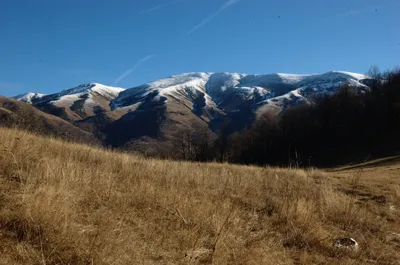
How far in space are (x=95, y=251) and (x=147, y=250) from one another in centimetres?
64

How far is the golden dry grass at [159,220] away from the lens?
3.56m

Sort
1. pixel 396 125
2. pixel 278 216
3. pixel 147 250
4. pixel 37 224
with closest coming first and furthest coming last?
pixel 37 224
pixel 147 250
pixel 278 216
pixel 396 125

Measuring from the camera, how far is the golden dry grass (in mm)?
3559

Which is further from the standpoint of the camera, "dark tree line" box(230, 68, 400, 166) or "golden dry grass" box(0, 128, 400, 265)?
"dark tree line" box(230, 68, 400, 166)

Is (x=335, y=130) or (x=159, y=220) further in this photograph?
(x=335, y=130)

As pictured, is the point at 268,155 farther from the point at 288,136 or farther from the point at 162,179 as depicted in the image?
the point at 162,179

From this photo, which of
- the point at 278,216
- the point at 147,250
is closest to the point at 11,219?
the point at 147,250

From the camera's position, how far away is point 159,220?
482cm

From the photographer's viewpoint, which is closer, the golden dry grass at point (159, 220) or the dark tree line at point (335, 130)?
the golden dry grass at point (159, 220)

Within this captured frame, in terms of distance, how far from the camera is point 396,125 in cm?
6950

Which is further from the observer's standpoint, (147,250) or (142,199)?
(142,199)

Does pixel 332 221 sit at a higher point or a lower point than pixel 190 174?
lower

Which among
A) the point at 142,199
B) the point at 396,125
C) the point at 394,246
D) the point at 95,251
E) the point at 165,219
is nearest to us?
the point at 95,251

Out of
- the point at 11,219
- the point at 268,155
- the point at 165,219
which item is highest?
the point at 11,219
